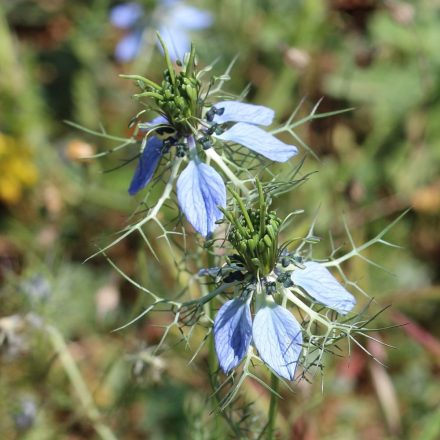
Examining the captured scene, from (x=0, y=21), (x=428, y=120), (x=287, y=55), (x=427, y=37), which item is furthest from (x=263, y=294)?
(x=0, y=21)

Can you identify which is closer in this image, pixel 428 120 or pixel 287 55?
pixel 287 55

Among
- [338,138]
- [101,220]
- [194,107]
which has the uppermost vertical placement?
[194,107]

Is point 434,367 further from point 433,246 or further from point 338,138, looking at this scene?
point 338,138

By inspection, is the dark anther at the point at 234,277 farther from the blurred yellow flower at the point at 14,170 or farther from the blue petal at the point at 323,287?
the blurred yellow flower at the point at 14,170

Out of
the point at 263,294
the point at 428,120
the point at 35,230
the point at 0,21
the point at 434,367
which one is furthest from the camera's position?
the point at 0,21

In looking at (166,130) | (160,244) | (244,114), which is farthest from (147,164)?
(160,244)

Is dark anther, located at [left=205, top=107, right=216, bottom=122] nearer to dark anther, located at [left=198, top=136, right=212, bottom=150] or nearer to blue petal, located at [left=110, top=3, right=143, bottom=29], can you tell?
dark anther, located at [left=198, top=136, right=212, bottom=150]

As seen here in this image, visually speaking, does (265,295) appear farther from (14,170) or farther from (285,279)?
(14,170)
